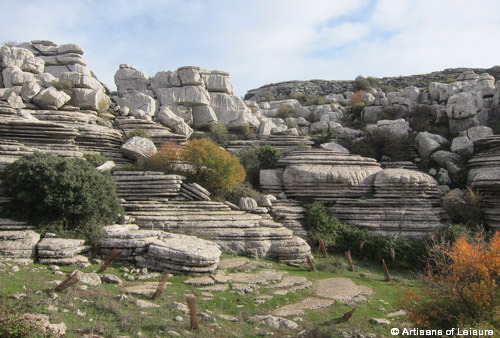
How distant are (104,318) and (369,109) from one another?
29139 mm

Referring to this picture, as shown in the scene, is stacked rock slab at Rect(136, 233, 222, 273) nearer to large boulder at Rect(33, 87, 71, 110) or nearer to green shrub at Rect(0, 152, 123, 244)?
green shrub at Rect(0, 152, 123, 244)

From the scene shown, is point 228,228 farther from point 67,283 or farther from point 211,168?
point 67,283

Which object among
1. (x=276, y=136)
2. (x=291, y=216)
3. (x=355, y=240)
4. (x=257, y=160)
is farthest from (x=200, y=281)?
(x=276, y=136)

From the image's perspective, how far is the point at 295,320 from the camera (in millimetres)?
8430

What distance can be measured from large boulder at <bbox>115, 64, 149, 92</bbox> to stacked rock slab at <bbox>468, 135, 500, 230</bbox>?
23050mm

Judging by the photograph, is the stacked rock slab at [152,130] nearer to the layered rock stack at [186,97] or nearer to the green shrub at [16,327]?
the layered rock stack at [186,97]

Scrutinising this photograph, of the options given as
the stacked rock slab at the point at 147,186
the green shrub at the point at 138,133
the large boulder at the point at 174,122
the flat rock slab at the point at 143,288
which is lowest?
the flat rock slab at the point at 143,288

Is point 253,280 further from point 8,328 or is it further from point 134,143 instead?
point 134,143

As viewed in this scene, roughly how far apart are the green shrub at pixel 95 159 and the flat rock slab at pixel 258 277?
11.1 m

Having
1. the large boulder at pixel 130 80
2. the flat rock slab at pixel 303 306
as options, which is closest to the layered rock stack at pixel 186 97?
the large boulder at pixel 130 80

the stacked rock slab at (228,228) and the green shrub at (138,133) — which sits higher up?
the green shrub at (138,133)

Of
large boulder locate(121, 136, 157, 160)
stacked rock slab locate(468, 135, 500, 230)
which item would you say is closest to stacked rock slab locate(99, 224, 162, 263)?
large boulder locate(121, 136, 157, 160)

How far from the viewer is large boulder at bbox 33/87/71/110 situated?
2264 cm

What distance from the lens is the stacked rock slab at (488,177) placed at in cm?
1711
